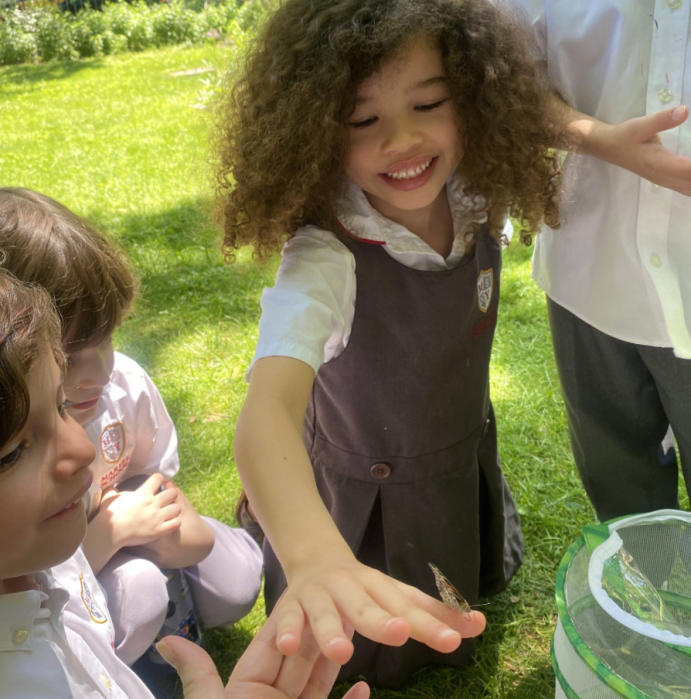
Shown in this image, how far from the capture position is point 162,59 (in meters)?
12.1

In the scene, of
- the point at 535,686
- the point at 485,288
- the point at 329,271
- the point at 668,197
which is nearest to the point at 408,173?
the point at 329,271

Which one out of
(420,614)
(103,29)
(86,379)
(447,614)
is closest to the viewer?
(420,614)

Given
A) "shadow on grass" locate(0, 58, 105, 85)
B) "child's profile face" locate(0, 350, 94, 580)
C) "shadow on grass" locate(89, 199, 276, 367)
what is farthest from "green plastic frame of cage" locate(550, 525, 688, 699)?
"shadow on grass" locate(0, 58, 105, 85)

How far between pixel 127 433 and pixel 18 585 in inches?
30.0

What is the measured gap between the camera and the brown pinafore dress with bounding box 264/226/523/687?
1556 mm

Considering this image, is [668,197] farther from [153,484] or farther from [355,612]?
[153,484]

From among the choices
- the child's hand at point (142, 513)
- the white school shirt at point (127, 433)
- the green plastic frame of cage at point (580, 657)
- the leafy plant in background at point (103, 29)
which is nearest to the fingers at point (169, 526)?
the child's hand at point (142, 513)

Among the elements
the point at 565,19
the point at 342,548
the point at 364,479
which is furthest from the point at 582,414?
the point at 342,548

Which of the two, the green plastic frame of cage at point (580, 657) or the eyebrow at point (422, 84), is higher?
the eyebrow at point (422, 84)

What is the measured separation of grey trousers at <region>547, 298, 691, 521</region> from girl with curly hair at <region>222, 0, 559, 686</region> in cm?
22

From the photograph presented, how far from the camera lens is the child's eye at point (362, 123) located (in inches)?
56.1

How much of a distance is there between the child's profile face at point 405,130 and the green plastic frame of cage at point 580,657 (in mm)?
741

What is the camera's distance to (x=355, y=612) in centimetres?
75

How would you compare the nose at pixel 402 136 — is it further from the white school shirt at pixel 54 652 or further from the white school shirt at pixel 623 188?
the white school shirt at pixel 54 652
